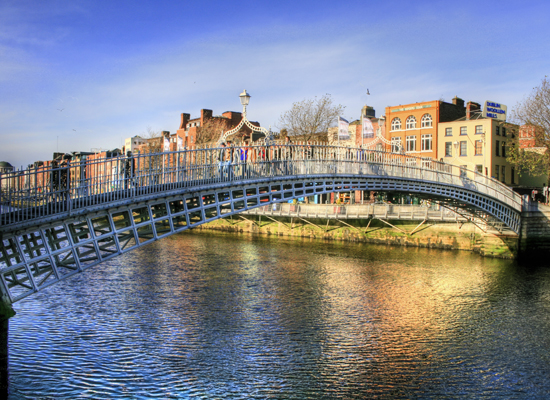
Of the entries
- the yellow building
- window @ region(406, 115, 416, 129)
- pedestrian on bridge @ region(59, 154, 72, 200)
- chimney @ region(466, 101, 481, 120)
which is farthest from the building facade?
pedestrian on bridge @ region(59, 154, 72, 200)

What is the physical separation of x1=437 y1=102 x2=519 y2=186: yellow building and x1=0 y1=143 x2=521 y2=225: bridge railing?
23.7 meters

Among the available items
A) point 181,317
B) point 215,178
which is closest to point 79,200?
point 215,178

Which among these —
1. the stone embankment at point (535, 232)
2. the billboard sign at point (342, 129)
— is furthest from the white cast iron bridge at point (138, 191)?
the stone embankment at point (535, 232)

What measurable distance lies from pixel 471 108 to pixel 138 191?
43.3 metres

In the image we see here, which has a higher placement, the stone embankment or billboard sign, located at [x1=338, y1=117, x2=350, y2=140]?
billboard sign, located at [x1=338, y1=117, x2=350, y2=140]

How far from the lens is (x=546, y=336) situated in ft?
53.7

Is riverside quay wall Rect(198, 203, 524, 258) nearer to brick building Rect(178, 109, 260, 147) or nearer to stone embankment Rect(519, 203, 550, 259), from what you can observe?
stone embankment Rect(519, 203, 550, 259)

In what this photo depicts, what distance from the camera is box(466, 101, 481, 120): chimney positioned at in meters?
48.2

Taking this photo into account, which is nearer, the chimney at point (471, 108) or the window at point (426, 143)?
the chimney at point (471, 108)

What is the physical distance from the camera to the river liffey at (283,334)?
11969mm

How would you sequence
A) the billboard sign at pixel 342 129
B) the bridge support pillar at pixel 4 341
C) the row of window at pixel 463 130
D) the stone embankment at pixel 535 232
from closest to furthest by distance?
the bridge support pillar at pixel 4 341 < the billboard sign at pixel 342 129 < the stone embankment at pixel 535 232 < the row of window at pixel 463 130

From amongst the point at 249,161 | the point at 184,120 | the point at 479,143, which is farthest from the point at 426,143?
the point at 184,120

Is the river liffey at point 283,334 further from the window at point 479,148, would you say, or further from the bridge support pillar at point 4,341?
the window at point 479,148

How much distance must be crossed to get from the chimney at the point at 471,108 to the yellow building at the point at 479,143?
11 cm
